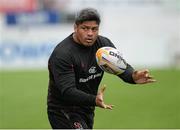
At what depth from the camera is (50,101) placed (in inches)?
386

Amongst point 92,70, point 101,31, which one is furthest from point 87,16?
point 101,31

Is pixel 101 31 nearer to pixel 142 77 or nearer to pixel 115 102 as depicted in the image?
pixel 115 102

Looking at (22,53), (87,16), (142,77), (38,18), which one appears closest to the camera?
(87,16)

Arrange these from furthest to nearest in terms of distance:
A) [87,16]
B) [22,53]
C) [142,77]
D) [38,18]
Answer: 1. [38,18]
2. [22,53]
3. [142,77]
4. [87,16]

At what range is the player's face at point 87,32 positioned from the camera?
Result: 9.28 metres

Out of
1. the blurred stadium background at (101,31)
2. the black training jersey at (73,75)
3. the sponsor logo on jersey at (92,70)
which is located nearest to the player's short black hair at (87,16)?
the black training jersey at (73,75)

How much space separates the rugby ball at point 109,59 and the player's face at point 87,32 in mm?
195

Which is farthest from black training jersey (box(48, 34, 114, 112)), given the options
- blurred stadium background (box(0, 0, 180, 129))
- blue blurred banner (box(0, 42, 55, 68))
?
blue blurred banner (box(0, 42, 55, 68))

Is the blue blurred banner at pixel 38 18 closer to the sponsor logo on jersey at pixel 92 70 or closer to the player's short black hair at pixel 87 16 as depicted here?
the sponsor logo on jersey at pixel 92 70

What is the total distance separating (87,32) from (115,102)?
10.6 meters

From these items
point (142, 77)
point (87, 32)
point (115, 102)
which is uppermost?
point (87, 32)

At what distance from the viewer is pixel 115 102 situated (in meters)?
19.7

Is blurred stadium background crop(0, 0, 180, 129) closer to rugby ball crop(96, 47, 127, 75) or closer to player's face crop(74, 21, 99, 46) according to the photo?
rugby ball crop(96, 47, 127, 75)

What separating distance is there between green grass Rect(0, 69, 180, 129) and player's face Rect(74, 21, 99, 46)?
22.3ft
